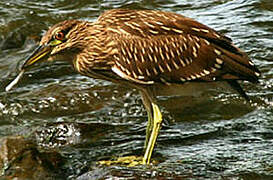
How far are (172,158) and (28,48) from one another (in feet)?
15.5

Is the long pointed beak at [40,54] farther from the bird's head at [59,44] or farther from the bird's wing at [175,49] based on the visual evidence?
the bird's wing at [175,49]

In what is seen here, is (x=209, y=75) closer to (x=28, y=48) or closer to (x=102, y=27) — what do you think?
(x=102, y=27)

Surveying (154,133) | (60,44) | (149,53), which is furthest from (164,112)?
(60,44)

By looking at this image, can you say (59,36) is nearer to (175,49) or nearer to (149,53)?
(149,53)

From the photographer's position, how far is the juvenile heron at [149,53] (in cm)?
668

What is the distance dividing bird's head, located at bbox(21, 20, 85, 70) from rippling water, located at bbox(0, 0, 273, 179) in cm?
98

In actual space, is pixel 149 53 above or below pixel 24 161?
above

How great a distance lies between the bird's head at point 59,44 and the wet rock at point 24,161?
2.49 feet

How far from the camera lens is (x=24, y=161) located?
6.19 m

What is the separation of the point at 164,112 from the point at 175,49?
131cm

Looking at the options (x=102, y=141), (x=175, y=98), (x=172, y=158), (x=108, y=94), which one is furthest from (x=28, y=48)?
(x=172, y=158)

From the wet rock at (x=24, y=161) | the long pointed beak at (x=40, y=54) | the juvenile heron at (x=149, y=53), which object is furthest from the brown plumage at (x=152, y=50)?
the wet rock at (x=24, y=161)

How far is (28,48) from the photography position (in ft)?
34.5

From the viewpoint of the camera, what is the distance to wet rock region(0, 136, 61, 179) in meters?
6.09
